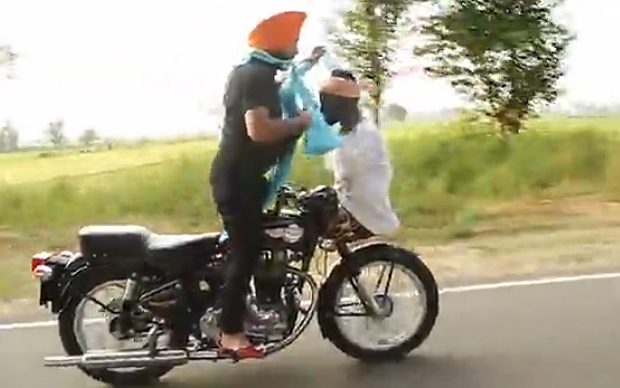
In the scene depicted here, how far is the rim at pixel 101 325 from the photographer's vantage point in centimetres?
505

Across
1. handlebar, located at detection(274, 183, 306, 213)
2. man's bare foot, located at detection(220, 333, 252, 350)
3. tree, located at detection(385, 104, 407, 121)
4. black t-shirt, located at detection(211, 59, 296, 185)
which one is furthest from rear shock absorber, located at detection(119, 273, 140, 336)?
tree, located at detection(385, 104, 407, 121)

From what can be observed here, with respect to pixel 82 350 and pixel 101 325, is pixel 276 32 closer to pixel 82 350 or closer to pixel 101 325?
pixel 101 325

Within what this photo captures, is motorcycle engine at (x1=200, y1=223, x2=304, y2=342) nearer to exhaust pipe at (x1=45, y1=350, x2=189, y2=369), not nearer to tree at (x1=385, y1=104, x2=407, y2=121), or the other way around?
exhaust pipe at (x1=45, y1=350, x2=189, y2=369)

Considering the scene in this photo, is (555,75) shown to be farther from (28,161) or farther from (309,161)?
(28,161)

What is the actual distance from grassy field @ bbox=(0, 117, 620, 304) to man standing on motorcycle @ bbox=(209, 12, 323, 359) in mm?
2798

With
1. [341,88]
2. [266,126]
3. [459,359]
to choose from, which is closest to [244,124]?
[266,126]

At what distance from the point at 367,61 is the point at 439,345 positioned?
438 cm

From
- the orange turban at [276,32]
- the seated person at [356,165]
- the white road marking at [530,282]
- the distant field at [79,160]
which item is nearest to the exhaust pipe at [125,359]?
the seated person at [356,165]

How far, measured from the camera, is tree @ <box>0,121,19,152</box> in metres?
9.06

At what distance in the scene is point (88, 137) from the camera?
9.26 metres

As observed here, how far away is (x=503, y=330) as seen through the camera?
229 inches

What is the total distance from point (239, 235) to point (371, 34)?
16.0ft

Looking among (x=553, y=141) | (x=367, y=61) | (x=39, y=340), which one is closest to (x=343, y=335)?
(x=39, y=340)

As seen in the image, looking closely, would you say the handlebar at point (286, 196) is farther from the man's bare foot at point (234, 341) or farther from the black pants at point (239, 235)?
Answer: the man's bare foot at point (234, 341)
